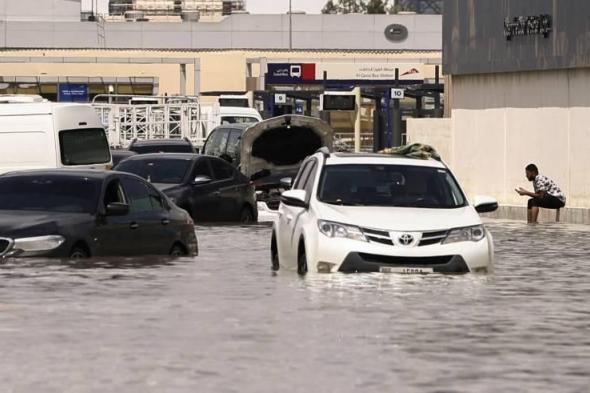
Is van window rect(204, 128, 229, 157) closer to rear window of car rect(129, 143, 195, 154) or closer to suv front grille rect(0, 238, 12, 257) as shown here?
rear window of car rect(129, 143, 195, 154)

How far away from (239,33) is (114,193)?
306ft

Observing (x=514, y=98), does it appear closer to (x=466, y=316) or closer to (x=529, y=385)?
(x=466, y=316)

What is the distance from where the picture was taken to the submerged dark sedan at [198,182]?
34.8m

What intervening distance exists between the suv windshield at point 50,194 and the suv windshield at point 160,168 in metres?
12.0

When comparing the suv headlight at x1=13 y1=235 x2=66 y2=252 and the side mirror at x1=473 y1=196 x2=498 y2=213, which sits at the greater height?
the side mirror at x1=473 y1=196 x2=498 y2=213

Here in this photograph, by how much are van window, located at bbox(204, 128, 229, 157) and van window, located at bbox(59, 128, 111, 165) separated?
315 inches

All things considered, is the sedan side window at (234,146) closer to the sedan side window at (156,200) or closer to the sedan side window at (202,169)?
the sedan side window at (202,169)

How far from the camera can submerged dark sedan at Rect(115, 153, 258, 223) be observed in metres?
34.8

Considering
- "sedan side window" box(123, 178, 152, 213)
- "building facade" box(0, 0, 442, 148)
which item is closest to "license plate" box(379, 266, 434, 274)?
"sedan side window" box(123, 178, 152, 213)

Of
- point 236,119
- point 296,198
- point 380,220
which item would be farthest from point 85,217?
point 236,119

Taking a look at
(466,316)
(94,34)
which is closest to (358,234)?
(466,316)

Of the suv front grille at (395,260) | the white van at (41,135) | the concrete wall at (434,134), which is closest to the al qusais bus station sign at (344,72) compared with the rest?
the concrete wall at (434,134)

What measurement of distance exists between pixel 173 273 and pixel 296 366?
8921mm

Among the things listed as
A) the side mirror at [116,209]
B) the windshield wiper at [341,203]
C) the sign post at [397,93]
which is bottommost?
the side mirror at [116,209]
